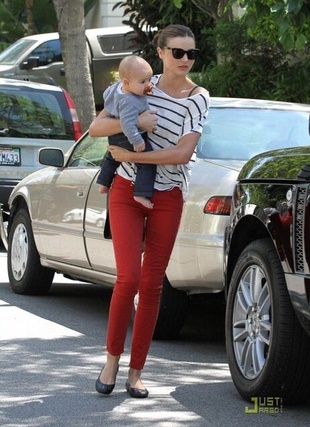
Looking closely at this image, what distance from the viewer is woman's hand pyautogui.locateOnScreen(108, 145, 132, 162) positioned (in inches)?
264

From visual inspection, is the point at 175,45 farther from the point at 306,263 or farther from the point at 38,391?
the point at 38,391

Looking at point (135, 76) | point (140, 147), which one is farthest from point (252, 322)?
point (135, 76)

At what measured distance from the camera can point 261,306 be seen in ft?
21.9

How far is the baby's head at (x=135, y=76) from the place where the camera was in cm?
666

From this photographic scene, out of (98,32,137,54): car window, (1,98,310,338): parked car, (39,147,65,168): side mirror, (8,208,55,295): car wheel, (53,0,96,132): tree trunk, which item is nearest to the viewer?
(1,98,310,338): parked car

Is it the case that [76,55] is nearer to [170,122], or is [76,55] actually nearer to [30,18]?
[170,122]

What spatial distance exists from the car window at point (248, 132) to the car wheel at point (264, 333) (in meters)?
1.91

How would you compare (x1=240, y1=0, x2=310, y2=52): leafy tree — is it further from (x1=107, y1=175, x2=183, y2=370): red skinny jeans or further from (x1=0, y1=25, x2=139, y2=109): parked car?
(x1=0, y1=25, x2=139, y2=109): parked car

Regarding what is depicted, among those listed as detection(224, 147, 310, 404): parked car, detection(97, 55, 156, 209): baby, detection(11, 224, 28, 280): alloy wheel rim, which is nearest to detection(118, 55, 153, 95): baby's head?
detection(97, 55, 156, 209): baby

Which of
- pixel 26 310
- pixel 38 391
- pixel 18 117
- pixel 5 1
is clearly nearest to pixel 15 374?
A: pixel 38 391

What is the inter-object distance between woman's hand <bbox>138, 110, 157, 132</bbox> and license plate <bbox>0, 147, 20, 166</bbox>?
27.1 ft

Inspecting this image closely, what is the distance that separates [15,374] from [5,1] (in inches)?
1260

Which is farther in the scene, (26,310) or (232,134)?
(26,310)

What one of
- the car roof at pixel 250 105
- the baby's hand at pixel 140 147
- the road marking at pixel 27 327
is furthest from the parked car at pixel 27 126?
the baby's hand at pixel 140 147
